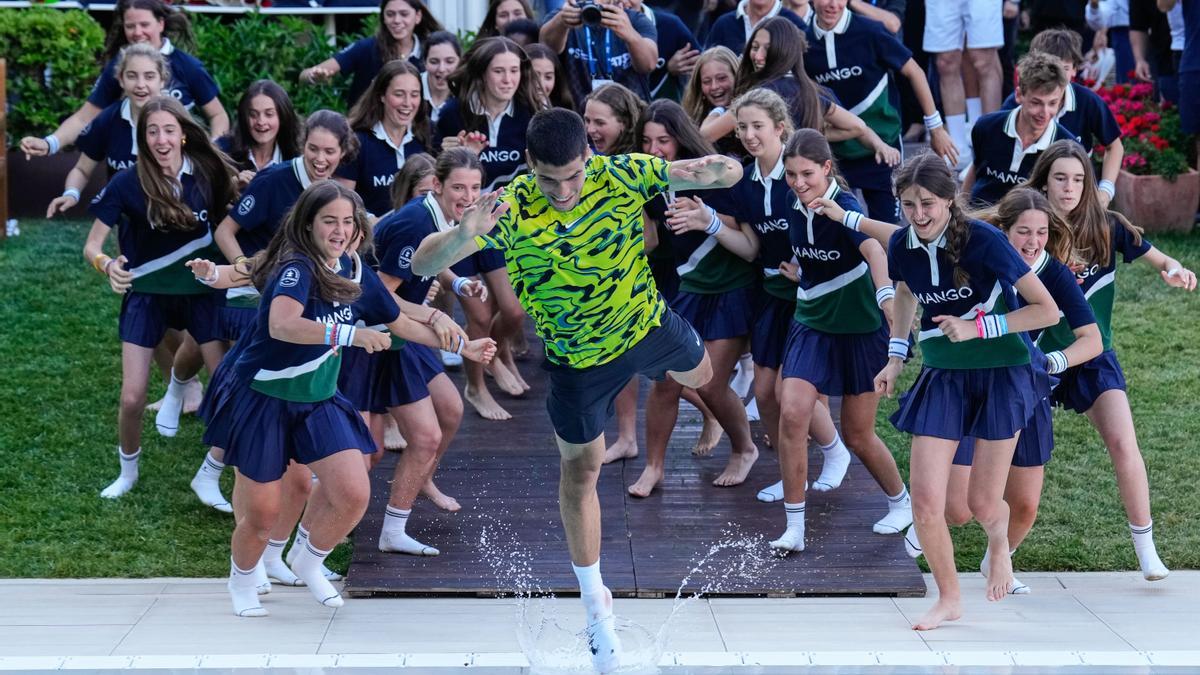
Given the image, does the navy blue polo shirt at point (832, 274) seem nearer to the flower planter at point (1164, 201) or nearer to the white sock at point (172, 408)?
the white sock at point (172, 408)

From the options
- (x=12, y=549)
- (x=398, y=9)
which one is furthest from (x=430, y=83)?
(x=12, y=549)

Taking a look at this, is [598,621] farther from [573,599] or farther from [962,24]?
[962,24]

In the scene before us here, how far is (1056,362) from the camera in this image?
18.7ft

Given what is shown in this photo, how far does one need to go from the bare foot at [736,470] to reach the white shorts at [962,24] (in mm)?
4621

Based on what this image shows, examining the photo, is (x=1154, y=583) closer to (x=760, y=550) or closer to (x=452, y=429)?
(x=760, y=550)

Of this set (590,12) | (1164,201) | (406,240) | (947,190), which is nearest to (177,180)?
(406,240)

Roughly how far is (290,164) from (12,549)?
1.98 m

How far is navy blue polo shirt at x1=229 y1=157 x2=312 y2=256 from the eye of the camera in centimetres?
671

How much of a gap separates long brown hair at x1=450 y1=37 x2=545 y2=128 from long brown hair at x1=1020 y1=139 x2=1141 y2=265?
2.73 metres

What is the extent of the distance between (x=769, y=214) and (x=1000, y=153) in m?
1.36

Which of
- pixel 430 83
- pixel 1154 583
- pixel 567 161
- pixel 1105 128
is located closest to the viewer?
pixel 567 161

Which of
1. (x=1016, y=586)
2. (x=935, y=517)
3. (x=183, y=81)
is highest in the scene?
(x=183, y=81)

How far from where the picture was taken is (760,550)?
6.24 meters

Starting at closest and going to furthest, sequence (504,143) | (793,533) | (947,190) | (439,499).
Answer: (947,190) < (793,533) < (439,499) < (504,143)
